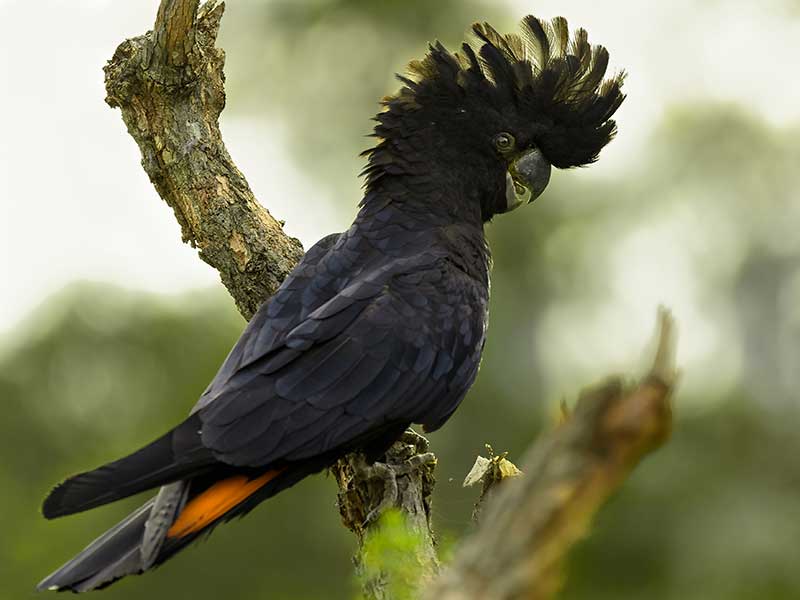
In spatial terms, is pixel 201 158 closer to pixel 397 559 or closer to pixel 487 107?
pixel 487 107

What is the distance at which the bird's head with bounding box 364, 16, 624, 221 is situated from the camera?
572 cm

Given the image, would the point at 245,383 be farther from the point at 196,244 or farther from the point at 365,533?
the point at 196,244

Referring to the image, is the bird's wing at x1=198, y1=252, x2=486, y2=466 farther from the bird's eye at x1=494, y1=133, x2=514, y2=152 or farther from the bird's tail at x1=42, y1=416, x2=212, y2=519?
the bird's eye at x1=494, y1=133, x2=514, y2=152

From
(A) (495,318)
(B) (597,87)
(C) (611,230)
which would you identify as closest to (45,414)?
(A) (495,318)

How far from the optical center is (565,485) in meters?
2.11

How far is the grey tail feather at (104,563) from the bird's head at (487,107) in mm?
2250

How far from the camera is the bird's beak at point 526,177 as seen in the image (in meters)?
5.87

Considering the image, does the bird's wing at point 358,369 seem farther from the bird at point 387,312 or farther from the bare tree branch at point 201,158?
the bare tree branch at point 201,158

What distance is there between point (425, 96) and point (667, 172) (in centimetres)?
1515

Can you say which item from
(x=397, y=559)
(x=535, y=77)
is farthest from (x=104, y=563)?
(x=535, y=77)

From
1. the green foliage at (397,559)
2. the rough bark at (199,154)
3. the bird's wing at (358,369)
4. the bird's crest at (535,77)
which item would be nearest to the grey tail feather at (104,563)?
the bird's wing at (358,369)

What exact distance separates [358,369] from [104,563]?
1.25 metres

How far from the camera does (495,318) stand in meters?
15.8

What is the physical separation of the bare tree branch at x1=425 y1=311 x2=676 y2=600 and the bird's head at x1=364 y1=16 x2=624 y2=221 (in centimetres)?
360
